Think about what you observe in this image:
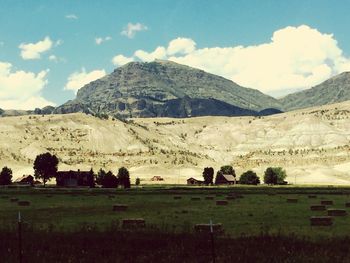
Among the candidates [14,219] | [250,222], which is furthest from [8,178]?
[250,222]

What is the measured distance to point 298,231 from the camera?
30656 millimetres

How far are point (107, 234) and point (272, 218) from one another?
55.1ft

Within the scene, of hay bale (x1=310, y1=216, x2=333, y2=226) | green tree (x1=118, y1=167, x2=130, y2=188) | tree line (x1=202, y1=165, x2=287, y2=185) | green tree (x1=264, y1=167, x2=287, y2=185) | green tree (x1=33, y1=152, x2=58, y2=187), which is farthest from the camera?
green tree (x1=264, y1=167, x2=287, y2=185)

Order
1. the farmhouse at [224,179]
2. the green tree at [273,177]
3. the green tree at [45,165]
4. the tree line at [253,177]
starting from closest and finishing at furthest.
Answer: the green tree at [45,165]
the tree line at [253,177]
the green tree at [273,177]
the farmhouse at [224,179]

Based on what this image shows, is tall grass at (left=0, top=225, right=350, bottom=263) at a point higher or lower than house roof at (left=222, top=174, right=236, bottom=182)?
lower

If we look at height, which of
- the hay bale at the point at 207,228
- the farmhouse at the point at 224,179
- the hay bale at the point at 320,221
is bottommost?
the hay bale at the point at 320,221

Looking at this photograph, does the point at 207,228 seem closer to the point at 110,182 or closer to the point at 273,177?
the point at 110,182

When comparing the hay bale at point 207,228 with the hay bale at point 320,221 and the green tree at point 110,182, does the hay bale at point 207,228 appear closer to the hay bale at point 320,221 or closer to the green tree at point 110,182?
the hay bale at point 320,221

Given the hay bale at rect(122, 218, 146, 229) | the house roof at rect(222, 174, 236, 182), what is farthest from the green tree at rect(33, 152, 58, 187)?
the hay bale at rect(122, 218, 146, 229)

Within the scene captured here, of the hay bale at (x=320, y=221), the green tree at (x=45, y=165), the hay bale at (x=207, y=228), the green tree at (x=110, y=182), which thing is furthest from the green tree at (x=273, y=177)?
the hay bale at (x=207, y=228)

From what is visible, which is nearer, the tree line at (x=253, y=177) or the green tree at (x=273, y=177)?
the tree line at (x=253, y=177)

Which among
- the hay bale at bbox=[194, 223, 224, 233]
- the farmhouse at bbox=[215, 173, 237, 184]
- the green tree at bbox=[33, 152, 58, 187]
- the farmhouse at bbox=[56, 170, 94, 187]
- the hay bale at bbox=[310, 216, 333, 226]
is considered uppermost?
the green tree at bbox=[33, 152, 58, 187]

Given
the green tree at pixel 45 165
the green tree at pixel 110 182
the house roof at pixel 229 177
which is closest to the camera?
the green tree at pixel 110 182

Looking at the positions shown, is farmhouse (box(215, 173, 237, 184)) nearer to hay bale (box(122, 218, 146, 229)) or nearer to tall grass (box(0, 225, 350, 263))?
hay bale (box(122, 218, 146, 229))
